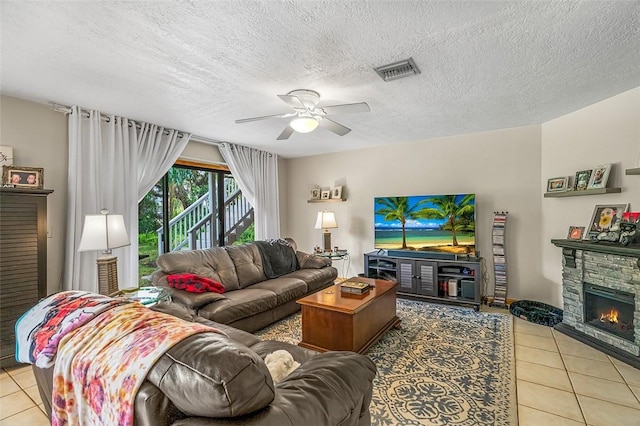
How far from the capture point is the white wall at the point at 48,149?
8.91 feet

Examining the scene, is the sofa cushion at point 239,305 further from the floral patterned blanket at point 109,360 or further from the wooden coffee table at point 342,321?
the floral patterned blanket at point 109,360

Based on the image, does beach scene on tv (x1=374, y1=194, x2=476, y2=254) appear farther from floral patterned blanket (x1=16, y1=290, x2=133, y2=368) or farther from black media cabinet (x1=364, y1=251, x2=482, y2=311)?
floral patterned blanket (x1=16, y1=290, x2=133, y2=368)

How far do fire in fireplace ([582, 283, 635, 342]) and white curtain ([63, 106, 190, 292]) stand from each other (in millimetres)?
4870

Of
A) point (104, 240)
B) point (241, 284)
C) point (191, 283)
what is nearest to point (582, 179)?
point (241, 284)

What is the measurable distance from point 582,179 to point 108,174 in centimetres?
514

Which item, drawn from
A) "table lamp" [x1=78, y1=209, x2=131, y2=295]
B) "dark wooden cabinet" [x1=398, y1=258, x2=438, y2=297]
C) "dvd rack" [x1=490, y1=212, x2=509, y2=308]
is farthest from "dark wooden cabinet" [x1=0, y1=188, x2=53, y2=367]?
"dvd rack" [x1=490, y1=212, x2=509, y2=308]

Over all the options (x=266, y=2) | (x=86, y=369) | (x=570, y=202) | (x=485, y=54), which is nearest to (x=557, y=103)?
(x=570, y=202)

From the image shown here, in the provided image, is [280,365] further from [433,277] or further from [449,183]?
[449,183]

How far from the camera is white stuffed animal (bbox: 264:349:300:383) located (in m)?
1.30

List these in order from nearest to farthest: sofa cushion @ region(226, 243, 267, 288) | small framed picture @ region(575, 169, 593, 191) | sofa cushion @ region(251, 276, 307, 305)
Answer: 1. small framed picture @ region(575, 169, 593, 191)
2. sofa cushion @ region(251, 276, 307, 305)
3. sofa cushion @ region(226, 243, 267, 288)

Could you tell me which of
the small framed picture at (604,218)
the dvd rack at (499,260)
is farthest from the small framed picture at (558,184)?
the dvd rack at (499,260)

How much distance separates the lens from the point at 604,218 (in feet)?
9.73

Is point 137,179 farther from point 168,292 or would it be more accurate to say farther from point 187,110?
point 168,292

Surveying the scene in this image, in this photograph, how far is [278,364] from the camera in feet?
4.45
